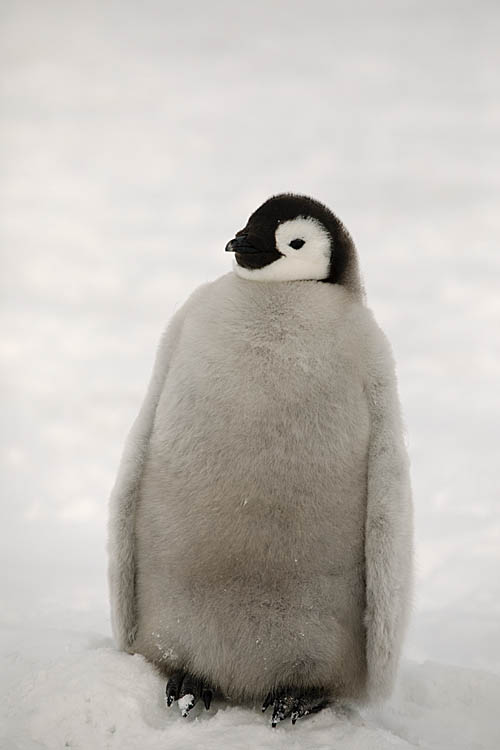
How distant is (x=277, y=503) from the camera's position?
263 cm

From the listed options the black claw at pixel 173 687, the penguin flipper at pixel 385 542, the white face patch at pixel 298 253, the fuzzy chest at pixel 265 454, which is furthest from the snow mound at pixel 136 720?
the white face patch at pixel 298 253

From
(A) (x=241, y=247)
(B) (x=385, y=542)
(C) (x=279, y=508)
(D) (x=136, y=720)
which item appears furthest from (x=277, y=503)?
(A) (x=241, y=247)

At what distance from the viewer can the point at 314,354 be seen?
2.73 metres

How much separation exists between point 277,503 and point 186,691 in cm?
66

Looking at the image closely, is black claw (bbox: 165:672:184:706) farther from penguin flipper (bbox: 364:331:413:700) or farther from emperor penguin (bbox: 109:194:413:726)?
penguin flipper (bbox: 364:331:413:700)

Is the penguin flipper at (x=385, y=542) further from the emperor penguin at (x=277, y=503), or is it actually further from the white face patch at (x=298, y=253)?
the white face patch at (x=298, y=253)

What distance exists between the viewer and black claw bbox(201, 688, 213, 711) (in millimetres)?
2625

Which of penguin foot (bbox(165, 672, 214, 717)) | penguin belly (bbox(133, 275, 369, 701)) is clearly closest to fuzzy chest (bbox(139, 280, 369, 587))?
penguin belly (bbox(133, 275, 369, 701))

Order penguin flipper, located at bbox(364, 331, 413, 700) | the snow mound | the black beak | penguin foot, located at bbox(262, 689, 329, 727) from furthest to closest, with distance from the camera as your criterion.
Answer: the black beak, penguin flipper, located at bbox(364, 331, 413, 700), penguin foot, located at bbox(262, 689, 329, 727), the snow mound

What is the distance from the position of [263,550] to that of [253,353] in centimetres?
64

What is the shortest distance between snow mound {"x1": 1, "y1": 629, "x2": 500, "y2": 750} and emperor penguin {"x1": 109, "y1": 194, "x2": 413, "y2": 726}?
8cm

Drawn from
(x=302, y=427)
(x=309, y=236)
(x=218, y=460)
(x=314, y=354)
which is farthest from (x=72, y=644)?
(x=309, y=236)

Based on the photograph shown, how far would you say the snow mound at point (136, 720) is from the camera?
236 centimetres

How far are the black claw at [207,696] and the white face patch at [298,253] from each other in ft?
4.51
